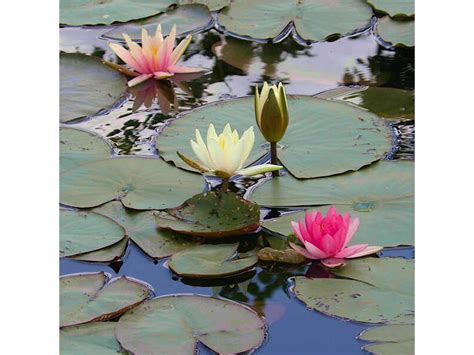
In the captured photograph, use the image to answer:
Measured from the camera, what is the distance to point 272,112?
2.20 m

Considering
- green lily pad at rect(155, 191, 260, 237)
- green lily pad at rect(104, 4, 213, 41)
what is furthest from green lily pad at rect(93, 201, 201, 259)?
green lily pad at rect(104, 4, 213, 41)

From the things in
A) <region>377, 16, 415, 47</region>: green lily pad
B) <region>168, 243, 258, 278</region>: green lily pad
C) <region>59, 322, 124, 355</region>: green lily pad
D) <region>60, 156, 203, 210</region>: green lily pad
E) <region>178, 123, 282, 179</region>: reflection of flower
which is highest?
<region>377, 16, 415, 47</region>: green lily pad

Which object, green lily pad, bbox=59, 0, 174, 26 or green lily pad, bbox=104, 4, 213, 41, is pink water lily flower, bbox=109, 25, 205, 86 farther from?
green lily pad, bbox=59, 0, 174, 26

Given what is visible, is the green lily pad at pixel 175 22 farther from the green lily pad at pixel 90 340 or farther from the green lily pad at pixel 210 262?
the green lily pad at pixel 90 340

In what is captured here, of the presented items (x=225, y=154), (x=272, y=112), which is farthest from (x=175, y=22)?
(x=225, y=154)

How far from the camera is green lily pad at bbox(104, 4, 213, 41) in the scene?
3.11 metres

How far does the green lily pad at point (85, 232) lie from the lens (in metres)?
1.91

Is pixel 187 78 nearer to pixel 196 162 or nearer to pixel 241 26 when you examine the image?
pixel 241 26

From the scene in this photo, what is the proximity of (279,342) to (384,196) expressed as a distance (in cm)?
61

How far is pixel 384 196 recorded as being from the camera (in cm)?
209

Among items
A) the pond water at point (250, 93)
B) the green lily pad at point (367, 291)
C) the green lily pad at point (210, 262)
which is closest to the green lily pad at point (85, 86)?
the pond water at point (250, 93)

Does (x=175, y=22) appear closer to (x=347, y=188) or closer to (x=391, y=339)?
(x=347, y=188)

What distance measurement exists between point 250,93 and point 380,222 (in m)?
0.79

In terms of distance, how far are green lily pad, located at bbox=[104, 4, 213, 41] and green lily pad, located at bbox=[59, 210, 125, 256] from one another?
A: 1.20m
